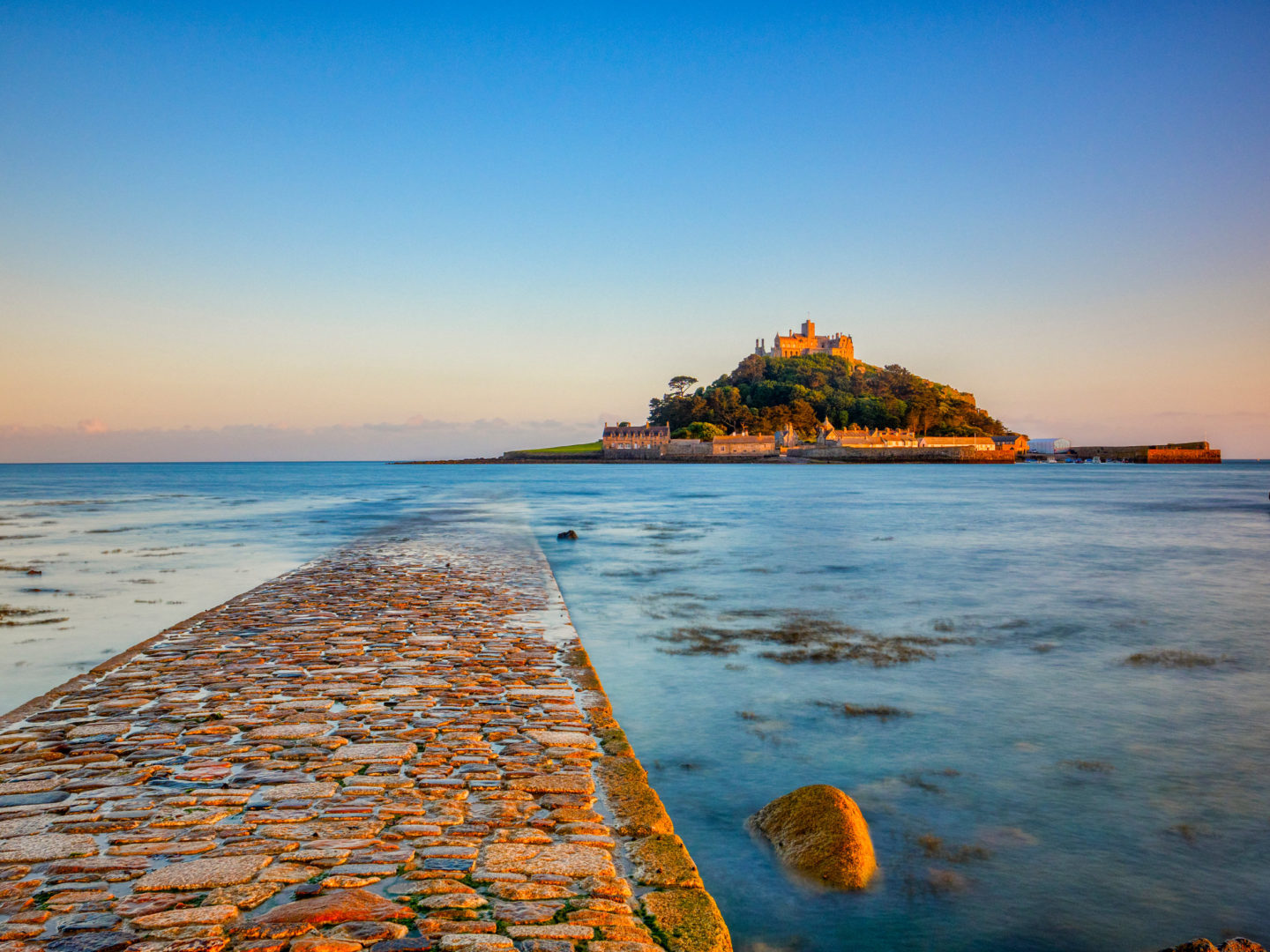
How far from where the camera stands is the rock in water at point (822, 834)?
478 centimetres

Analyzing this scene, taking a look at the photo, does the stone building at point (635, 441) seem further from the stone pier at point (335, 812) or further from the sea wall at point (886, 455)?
the stone pier at point (335, 812)

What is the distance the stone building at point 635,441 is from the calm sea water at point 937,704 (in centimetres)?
14797

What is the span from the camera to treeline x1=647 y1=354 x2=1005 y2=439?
15850 cm

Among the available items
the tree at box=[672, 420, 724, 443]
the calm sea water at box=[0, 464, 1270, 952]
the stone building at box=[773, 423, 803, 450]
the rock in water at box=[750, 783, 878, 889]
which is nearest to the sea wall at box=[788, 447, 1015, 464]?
the stone building at box=[773, 423, 803, 450]

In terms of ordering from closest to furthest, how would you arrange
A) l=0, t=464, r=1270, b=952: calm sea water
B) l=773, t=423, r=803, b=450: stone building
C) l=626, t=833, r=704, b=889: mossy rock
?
l=626, t=833, r=704, b=889: mossy rock, l=0, t=464, r=1270, b=952: calm sea water, l=773, t=423, r=803, b=450: stone building

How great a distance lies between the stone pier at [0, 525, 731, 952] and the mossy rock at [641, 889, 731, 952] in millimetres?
11

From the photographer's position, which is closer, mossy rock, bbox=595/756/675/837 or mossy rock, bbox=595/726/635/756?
mossy rock, bbox=595/756/675/837

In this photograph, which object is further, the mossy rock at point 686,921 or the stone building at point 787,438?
the stone building at point 787,438

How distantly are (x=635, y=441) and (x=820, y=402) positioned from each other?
43354 mm

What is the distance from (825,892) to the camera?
463cm

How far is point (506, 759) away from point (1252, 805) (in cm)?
565

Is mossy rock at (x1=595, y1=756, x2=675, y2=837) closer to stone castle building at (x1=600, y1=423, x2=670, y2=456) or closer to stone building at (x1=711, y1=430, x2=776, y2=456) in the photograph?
stone building at (x1=711, y1=430, x2=776, y2=456)

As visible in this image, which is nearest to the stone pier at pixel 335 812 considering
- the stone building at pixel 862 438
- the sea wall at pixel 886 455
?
the sea wall at pixel 886 455

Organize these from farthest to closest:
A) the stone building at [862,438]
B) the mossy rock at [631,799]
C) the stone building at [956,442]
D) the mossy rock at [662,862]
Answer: the stone building at [956,442]
the stone building at [862,438]
the mossy rock at [631,799]
the mossy rock at [662,862]
